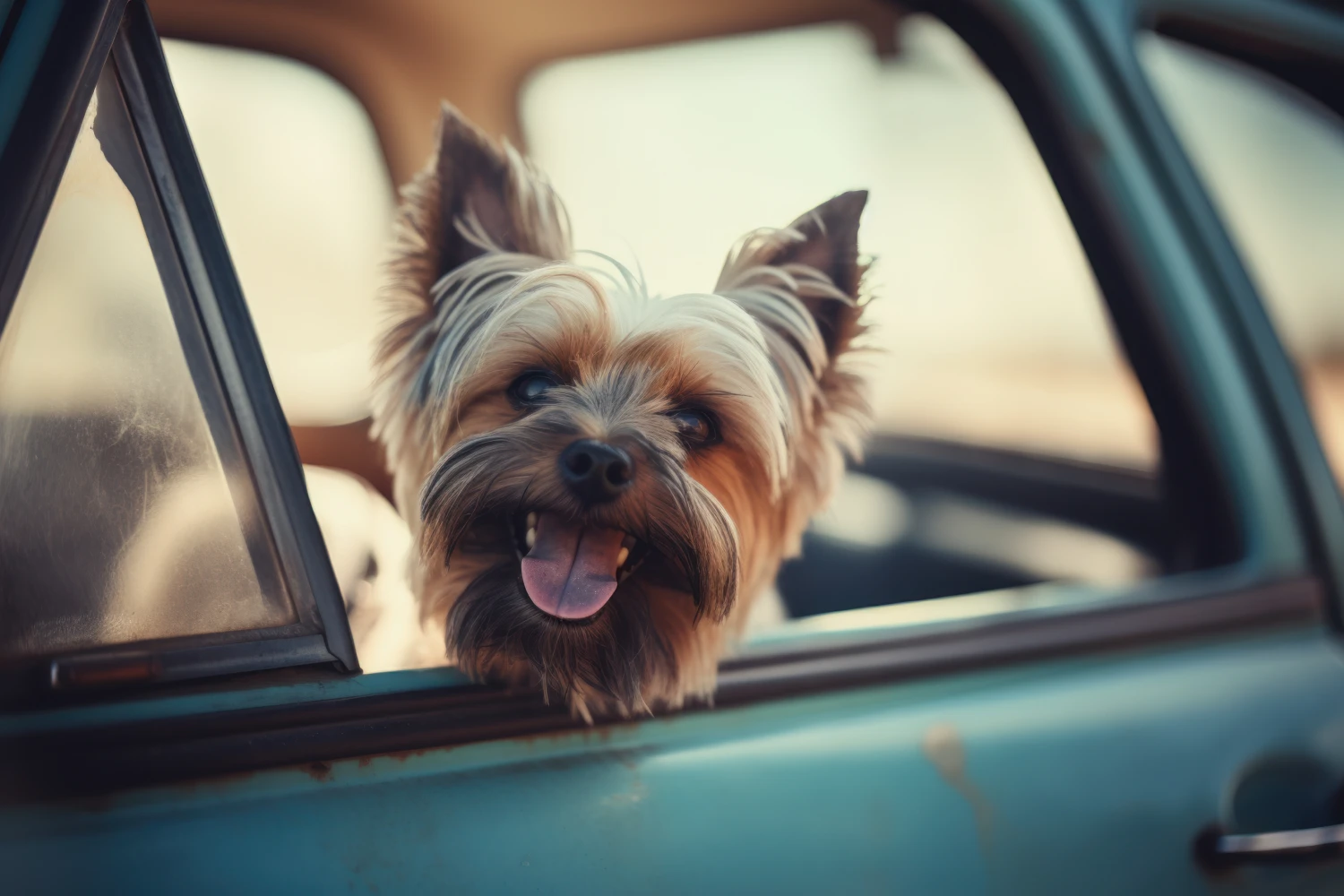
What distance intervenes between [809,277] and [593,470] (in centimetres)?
52

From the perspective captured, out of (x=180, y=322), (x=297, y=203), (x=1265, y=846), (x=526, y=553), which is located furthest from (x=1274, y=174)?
(x=180, y=322)

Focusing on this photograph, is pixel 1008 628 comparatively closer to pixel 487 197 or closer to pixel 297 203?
pixel 487 197

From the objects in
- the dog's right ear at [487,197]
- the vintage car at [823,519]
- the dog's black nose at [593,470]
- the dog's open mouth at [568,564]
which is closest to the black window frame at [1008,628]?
the vintage car at [823,519]

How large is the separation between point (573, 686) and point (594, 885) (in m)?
0.23

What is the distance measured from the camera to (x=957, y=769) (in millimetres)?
1267

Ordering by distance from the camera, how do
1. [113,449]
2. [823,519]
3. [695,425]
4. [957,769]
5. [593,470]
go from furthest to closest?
[823,519] → [695,425] → [957,769] → [593,470] → [113,449]

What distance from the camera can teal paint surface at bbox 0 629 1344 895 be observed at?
37.7 inches

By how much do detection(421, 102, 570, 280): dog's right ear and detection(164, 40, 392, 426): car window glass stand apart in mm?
199

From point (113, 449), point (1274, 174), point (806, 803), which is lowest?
point (806, 803)

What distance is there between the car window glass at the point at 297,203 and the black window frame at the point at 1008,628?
367mm

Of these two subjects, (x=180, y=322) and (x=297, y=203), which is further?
(x=297, y=203)

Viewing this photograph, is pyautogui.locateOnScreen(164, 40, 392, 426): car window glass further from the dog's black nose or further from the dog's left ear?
the dog's left ear

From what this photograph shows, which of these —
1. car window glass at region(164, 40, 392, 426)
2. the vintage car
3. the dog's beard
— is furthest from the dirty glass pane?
the dog's beard

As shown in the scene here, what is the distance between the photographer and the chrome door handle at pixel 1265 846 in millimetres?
1319
